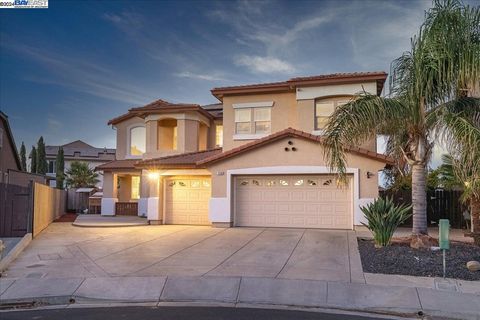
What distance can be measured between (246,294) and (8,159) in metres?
21.2

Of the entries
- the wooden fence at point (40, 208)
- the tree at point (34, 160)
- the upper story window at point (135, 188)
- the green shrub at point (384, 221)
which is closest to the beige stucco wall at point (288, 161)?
the green shrub at point (384, 221)

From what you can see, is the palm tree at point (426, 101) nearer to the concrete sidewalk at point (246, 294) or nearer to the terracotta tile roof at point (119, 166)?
the concrete sidewalk at point (246, 294)

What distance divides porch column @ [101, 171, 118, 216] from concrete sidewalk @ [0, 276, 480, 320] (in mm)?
18647

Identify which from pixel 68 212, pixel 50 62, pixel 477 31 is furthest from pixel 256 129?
pixel 68 212

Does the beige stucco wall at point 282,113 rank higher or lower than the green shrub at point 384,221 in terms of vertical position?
higher

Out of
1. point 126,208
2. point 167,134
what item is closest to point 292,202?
point 167,134

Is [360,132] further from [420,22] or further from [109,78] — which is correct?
[109,78]

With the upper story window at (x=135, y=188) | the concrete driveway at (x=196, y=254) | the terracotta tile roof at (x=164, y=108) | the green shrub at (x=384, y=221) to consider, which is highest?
the terracotta tile roof at (x=164, y=108)

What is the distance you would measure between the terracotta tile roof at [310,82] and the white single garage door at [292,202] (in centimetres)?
424

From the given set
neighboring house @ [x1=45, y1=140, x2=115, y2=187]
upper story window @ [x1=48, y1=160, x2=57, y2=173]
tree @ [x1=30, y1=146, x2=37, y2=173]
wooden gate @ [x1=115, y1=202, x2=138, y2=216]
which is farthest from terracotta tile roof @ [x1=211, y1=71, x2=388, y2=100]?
upper story window @ [x1=48, y1=160, x2=57, y2=173]

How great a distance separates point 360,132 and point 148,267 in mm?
6973

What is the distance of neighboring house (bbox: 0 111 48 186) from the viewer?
22.9 metres

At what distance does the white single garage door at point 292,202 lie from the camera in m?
18.0

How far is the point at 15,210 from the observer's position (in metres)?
16.1
